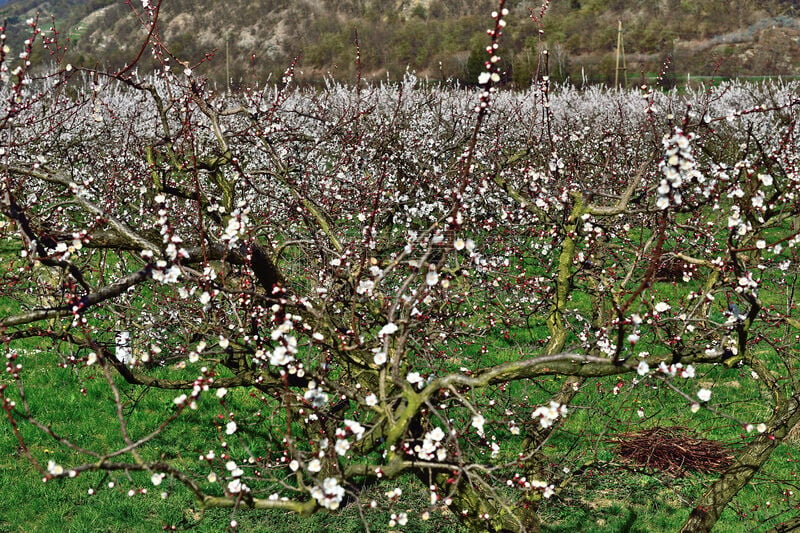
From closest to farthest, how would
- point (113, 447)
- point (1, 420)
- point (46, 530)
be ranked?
point (46, 530) → point (113, 447) → point (1, 420)

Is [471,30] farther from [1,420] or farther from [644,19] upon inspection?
[1,420]

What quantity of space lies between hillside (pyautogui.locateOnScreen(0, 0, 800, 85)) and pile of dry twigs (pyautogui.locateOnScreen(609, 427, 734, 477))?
104 ft

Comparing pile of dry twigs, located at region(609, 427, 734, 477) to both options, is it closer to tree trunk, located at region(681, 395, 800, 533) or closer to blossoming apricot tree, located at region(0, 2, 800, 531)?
blossoming apricot tree, located at region(0, 2, 800, 531)

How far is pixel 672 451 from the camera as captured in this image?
6.29 meters

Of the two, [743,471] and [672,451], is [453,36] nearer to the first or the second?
[672,451]

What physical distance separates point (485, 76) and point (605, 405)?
5.42m

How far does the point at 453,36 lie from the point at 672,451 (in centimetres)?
5993

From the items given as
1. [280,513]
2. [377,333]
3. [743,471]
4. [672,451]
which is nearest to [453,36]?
[672,451]

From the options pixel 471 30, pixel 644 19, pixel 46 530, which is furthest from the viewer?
pixel 644 19

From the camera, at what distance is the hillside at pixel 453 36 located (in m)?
47.0

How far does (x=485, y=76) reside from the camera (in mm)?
2754

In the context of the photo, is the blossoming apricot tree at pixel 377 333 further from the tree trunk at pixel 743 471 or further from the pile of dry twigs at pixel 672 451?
the pile of dry twigs at pixel 672 451

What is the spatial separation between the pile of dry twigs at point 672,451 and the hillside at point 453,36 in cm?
3159

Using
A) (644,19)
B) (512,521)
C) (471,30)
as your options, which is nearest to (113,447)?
(512,521)
